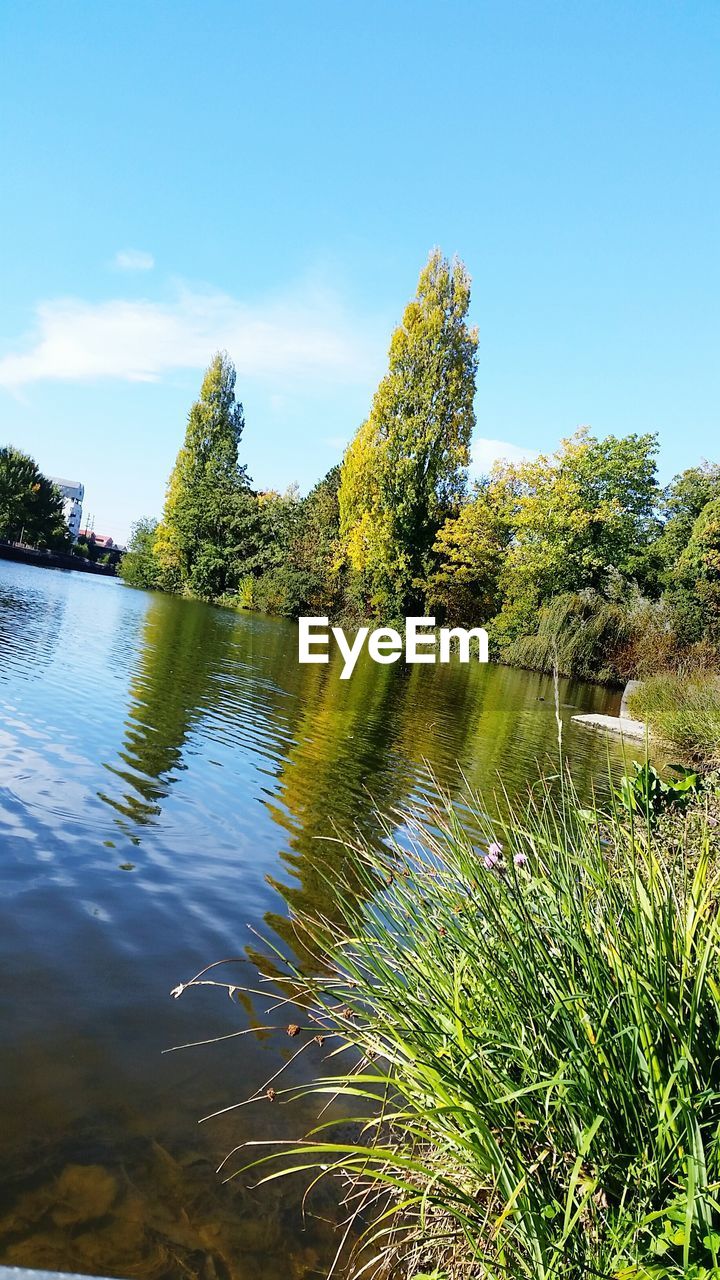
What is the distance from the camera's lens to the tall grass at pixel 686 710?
9.38m

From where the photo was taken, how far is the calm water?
2309 mm

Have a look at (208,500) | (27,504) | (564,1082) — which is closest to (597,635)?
(564,1082)

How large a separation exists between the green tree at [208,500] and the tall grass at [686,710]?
130 feet

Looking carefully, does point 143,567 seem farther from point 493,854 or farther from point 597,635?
point 493,854

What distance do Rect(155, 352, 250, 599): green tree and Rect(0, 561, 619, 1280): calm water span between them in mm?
39204

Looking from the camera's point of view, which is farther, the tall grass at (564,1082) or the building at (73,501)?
the building at (73,501)

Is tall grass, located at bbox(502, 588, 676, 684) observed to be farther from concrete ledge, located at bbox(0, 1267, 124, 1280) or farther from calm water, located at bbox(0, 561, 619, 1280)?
concrete ledge, located at bbox(0, 1267, 124, 1280)

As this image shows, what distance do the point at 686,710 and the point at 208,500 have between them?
4551 centimetres

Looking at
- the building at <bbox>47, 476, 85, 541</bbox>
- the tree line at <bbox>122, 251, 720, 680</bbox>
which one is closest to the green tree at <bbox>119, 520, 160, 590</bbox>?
the tree line at <bbox>122, 251, 720, 680</bbox>

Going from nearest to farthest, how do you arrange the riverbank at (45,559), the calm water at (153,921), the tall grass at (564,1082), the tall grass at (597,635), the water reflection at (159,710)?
the tall grass at (564,1082) → the calm water at (153,921) → the water reflection at (159,710) → the tall grass at (597,635) → the riverbank at (45,559)

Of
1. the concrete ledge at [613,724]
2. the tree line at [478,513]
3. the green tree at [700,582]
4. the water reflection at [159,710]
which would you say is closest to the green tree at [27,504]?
the tree line at [478,513]

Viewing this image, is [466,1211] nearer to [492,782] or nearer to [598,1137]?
[598,1137]

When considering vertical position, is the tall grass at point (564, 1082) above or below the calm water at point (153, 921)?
above

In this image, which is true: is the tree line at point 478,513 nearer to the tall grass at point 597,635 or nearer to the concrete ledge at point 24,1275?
the tall grass at point 597,635
